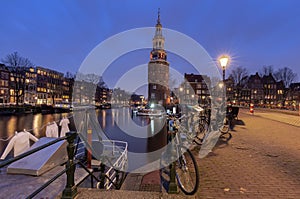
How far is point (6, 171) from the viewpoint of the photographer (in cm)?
610

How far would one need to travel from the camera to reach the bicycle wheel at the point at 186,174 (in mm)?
3874

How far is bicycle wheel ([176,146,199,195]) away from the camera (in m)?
3.87

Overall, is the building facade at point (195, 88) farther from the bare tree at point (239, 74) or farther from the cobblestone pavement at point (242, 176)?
the cobblestone pavement at point (242, 176)

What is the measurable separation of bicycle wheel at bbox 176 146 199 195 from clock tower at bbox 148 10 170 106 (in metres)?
76.7

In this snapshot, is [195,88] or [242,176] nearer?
[242,176]

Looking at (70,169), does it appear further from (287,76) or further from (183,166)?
(287,76)

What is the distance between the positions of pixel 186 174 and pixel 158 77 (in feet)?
266

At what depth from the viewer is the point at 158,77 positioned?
8488 centimetres

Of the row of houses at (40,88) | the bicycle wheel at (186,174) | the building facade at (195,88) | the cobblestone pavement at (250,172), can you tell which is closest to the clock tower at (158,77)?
the building facade at (195,88)

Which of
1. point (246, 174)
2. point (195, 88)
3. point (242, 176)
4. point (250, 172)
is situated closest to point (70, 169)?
point (242, 176)

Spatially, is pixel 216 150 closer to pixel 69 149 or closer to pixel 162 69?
pixel 69 149

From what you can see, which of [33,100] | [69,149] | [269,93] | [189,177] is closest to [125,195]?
[69,149]

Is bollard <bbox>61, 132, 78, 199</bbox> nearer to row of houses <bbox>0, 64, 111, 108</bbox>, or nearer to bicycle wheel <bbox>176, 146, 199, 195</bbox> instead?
bicycle wheel <bbox>176, 146, 199, 195</bbox>

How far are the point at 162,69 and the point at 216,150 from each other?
7781 centimetres
